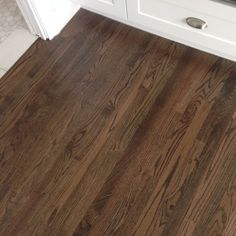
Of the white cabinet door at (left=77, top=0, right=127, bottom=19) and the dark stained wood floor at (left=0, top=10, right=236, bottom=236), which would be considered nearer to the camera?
the dark stained wood floor at (left=0, top=10, right=236, bottom=236)

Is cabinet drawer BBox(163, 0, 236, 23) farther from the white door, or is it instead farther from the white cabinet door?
the white door

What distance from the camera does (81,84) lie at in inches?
58.1

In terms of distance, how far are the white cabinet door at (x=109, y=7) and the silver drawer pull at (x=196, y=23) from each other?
1.06 feet

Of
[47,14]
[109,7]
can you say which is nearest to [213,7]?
[109,7]

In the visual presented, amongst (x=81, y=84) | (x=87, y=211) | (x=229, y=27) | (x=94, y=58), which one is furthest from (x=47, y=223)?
(x=229, y=27)

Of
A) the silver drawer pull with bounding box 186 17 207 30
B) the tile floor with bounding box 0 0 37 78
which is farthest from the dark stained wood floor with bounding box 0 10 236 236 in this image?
the silver drawer pull with bounding box 186 17 207 30

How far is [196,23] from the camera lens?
1.31 meters

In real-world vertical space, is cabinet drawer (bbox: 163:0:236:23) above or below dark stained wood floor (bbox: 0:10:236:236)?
above

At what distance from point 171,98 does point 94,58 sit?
0.44 meters

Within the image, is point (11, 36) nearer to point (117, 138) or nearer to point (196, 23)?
point (117, 138)

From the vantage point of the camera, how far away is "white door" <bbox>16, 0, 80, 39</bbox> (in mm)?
1476

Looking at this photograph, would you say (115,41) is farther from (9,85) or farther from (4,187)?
(4,187)

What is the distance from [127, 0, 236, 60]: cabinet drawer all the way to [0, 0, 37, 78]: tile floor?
0.58 metres

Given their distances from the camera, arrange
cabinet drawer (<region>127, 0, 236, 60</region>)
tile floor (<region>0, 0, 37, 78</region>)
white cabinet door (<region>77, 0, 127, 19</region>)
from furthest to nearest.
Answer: tile floor (<region>0, 0, 37, 78</region>)
white cabinet door (<region>77, 0, 127, 19</region>)
cabinet drawer (<region>127, 0, 236, 60</region>)
